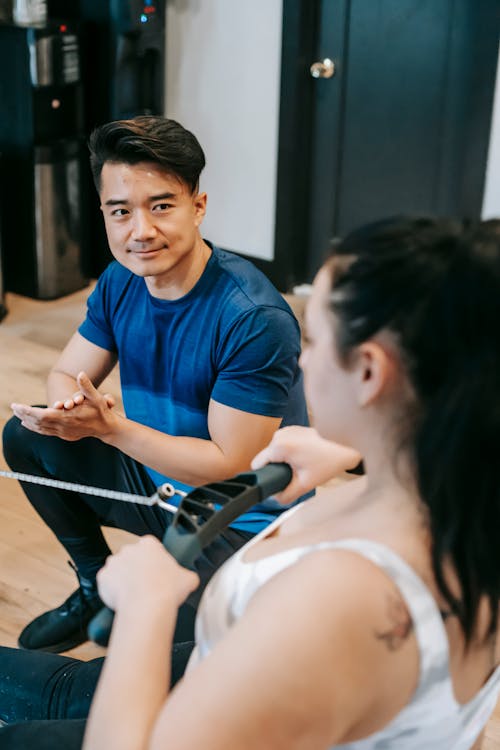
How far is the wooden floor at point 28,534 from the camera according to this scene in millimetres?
2094

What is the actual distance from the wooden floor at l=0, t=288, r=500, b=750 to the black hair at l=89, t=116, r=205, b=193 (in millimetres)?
1008

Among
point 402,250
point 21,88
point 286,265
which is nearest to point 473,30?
point 286,265

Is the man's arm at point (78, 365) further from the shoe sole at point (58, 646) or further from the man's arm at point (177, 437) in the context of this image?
the shoe sole at point (58, 646)

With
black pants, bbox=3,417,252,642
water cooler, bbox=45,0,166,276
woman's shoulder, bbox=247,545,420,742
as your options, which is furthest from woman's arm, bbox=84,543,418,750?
water cooler, bbox=45,0,166,276

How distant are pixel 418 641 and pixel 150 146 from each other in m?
1.14

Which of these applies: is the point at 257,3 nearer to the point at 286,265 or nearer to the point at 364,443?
the point at 286,265

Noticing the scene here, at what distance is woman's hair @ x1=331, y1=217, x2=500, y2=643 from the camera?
0.76 metres

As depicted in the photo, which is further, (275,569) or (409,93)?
(409,93)

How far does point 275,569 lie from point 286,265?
10.7 ft

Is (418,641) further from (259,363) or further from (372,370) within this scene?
(259,363)

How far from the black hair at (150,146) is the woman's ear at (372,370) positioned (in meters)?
0.99

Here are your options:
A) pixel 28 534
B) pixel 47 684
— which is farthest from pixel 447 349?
pixel 28 534

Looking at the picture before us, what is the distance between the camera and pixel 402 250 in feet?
2.61

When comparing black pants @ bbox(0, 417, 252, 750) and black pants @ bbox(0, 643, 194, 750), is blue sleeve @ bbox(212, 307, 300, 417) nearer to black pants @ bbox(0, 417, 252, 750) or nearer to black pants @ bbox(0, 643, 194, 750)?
black pants @ bbox(0, 417, 252, 750)
